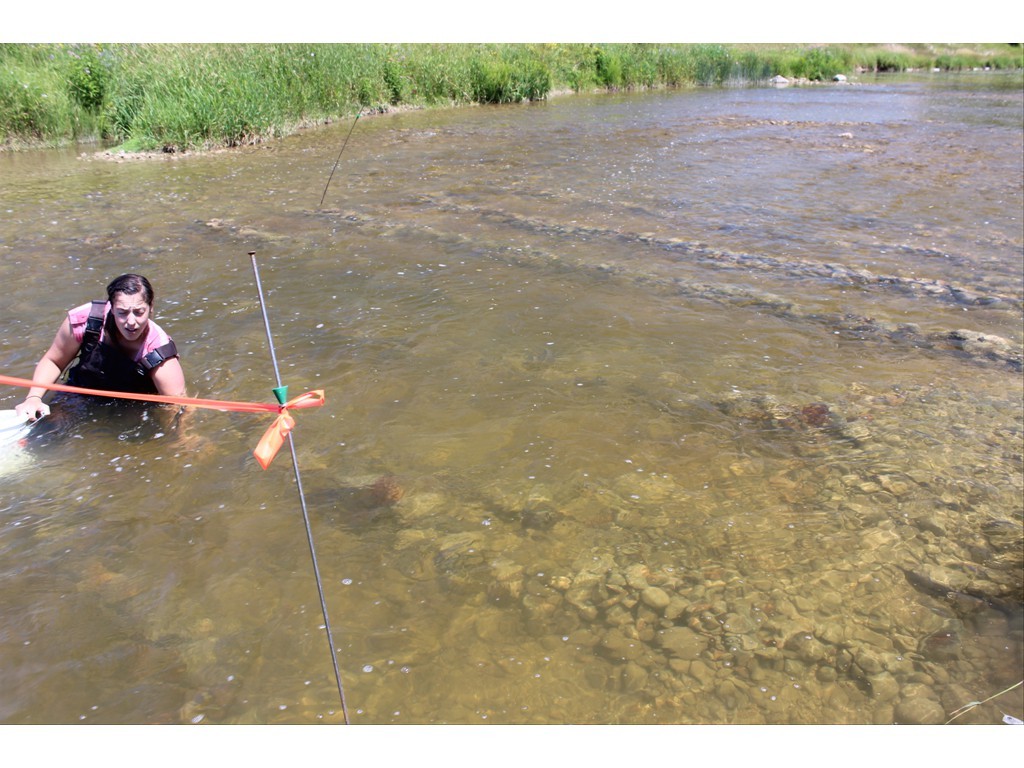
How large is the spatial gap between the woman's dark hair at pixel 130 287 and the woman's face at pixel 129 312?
0.07 feet

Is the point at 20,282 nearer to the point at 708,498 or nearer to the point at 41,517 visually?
the point at 41,517

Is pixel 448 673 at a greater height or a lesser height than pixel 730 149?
lesser

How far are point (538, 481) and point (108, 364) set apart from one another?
114 inches

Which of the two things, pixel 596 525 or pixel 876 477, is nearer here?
pixel 596 525

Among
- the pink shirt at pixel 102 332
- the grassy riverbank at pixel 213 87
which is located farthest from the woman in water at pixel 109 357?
the grassy riverbank at pixel 213 87

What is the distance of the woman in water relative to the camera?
16.2 ft

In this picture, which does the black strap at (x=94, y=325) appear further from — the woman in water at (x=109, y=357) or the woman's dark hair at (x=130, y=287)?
the woman's dark hair at (x=130, y=287)

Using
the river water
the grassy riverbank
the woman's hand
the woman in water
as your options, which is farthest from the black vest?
the grassy riverbank

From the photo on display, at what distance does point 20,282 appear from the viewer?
7879mm

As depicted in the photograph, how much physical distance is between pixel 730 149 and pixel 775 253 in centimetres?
735

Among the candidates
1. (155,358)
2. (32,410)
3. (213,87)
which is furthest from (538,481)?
(213,87)

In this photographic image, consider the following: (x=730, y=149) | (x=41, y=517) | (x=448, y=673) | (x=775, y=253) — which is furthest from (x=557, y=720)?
(x=730, y=149)

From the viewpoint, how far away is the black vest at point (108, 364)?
16.4ft

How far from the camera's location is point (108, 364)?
5105mm
